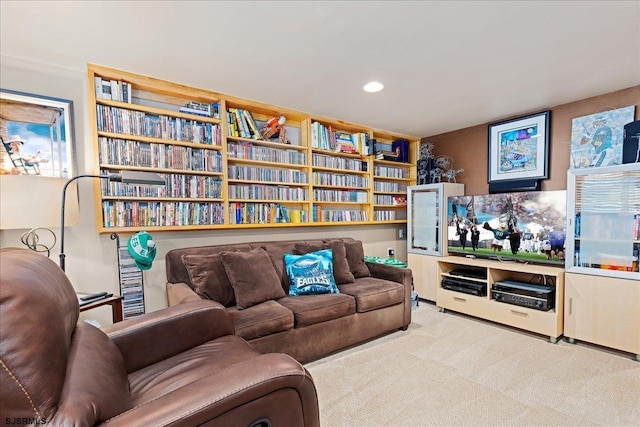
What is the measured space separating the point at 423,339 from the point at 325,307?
1050mm

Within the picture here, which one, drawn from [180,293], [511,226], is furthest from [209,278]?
[511,226]

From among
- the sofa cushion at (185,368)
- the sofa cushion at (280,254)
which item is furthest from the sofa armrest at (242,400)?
the sofa cushion at (280,254)

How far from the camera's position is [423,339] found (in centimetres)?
274

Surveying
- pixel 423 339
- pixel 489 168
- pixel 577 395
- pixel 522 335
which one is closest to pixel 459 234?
pixel 489 168

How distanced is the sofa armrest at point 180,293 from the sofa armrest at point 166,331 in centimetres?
30

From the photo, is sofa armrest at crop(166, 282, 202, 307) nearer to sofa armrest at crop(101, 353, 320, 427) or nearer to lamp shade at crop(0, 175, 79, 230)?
lamp shade at crop(0, 175, 79, 230)

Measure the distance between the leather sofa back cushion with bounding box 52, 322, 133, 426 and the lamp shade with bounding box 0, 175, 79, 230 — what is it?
0.80 metres

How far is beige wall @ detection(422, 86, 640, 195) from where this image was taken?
9.18 feet

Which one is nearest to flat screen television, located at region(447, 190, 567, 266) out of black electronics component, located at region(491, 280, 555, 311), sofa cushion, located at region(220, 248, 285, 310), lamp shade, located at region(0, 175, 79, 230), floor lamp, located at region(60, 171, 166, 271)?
black electronics component, located at region(491, 280, 555, 311)

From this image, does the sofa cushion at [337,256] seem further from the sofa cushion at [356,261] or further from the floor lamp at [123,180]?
the floor lamp at [123,180]

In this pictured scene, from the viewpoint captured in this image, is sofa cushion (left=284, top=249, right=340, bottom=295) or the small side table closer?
the small side table

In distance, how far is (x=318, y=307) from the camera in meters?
2.36

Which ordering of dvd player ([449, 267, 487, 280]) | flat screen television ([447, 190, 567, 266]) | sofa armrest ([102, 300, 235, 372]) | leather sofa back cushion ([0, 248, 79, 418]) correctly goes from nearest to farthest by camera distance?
leather sofa back cushion ([0, 248, 79, 418])
sofa armrest ([102, 300, 235, 372])
flat screen television ([447, 190, 567, 266])
dvd player ([449, 267, 487, 280])

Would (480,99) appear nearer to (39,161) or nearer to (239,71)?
(239,71)
